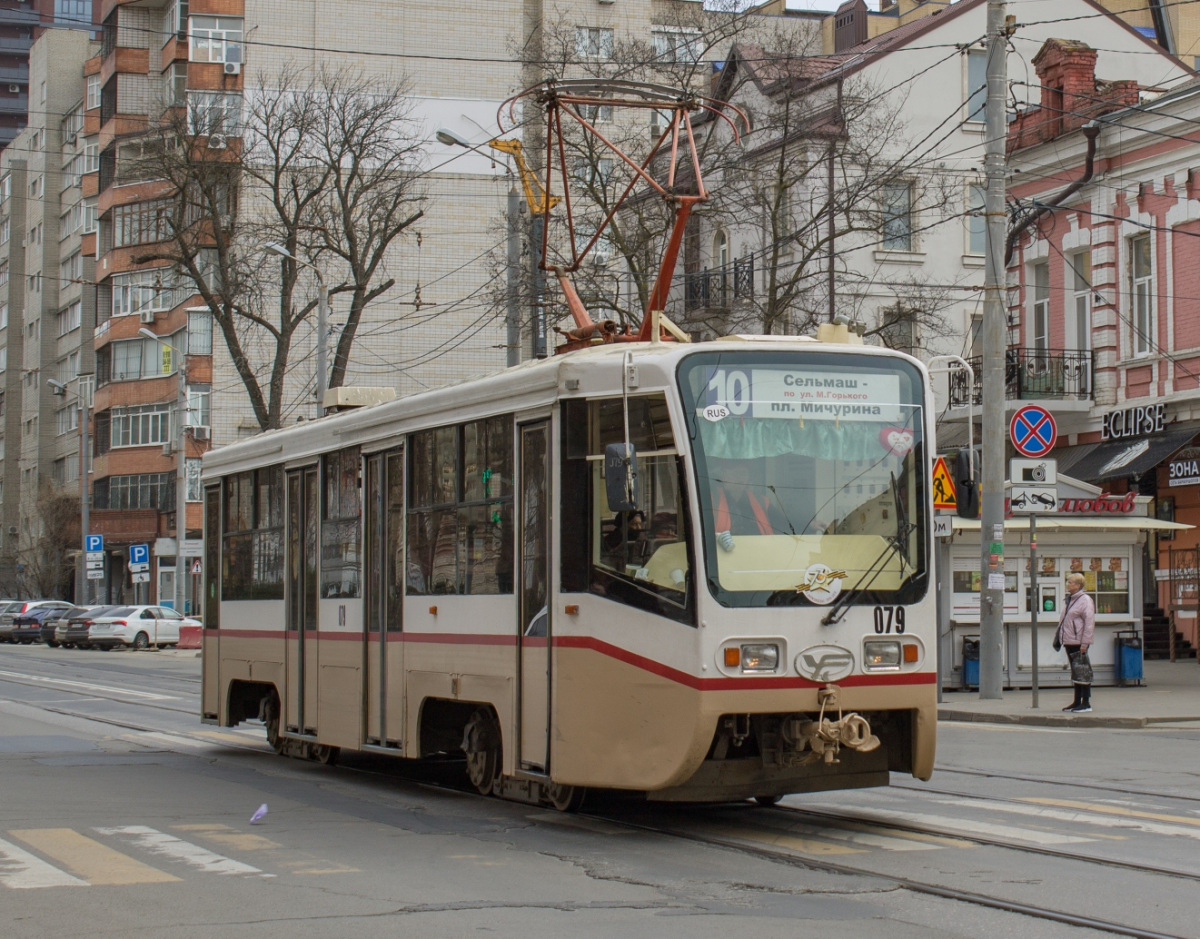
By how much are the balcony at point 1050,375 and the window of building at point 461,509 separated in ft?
74.2

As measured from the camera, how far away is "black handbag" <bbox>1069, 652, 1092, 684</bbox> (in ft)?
66.7

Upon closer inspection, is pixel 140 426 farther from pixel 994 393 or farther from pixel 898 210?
pixel 994 393

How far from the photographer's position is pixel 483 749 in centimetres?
1190

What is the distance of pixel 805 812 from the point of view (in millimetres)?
11352

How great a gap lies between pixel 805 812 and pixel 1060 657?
47.5 ft

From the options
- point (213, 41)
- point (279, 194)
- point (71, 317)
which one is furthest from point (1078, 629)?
point (71, 317)

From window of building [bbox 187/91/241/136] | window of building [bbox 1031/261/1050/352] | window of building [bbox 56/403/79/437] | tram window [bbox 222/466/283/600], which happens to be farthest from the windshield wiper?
window of building [bbox 56/403/79/437]

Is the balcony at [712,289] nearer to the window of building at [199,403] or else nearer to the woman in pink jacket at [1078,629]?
the woman in pink jacket at [1078,629]

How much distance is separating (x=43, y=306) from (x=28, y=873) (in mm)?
84467

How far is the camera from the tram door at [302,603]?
47.2 feet

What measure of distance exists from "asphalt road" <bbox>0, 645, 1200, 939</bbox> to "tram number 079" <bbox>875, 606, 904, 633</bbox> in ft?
3.96

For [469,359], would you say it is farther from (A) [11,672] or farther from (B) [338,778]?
(B) [338,778]

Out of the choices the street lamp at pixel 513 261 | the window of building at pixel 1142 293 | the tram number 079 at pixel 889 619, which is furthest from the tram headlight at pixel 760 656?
the window of building at pixel 1142 293

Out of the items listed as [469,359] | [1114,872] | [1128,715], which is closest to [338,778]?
[1114,872]
